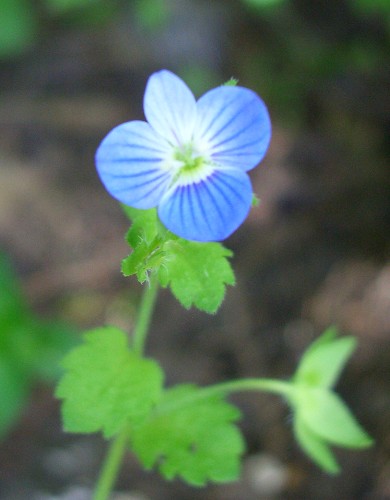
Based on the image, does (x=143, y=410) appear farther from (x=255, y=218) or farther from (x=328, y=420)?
(x=255, y=218)

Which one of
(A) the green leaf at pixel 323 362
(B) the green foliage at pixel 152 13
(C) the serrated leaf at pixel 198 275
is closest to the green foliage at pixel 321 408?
(A) the green leaf at pixel 323 362

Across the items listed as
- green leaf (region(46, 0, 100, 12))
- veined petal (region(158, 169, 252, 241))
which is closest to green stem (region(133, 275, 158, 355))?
veined petal (region(158, 169, 252, 241))

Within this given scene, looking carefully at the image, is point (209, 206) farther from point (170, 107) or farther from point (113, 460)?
point (113, 460)

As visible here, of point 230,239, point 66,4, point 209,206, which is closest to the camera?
point 209,206

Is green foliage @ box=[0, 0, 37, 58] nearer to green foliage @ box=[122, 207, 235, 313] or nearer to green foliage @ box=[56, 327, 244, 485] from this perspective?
green foliage @ box=[56, 327, 244, 485]

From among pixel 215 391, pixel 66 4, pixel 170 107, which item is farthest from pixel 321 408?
pixel 66 4
